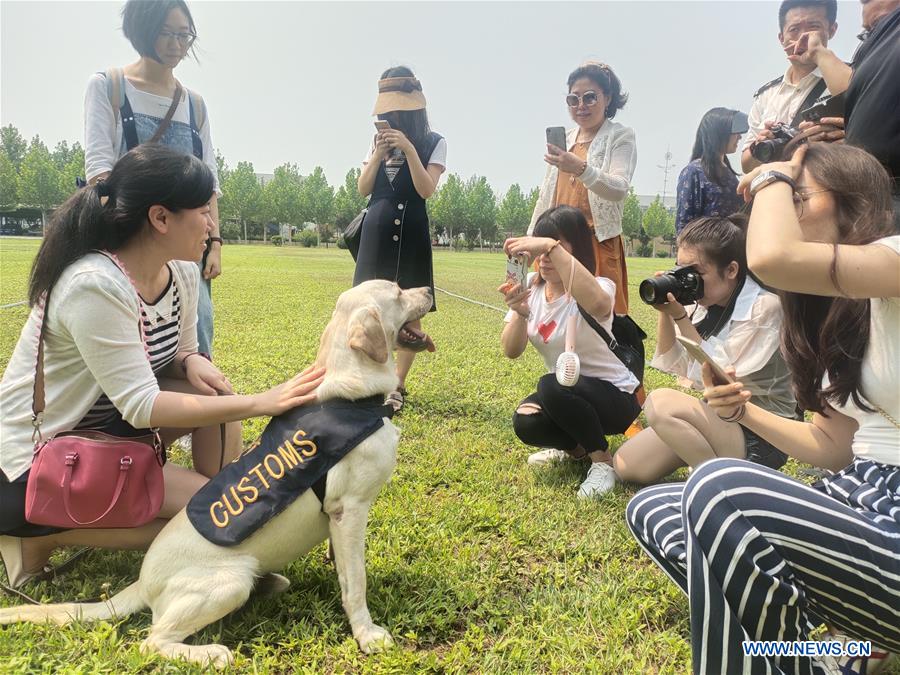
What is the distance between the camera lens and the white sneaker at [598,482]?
365 cm

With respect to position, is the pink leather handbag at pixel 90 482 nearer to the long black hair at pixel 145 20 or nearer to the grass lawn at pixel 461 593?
the grass lawn at pixel 461 593

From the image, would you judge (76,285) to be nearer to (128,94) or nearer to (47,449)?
(47,449)

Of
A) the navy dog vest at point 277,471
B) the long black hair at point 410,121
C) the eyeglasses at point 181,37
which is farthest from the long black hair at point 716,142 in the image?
the eyeglasses at point 181,37

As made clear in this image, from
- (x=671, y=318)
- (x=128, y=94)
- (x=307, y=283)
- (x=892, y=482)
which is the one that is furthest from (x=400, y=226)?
(x=307, y=283)

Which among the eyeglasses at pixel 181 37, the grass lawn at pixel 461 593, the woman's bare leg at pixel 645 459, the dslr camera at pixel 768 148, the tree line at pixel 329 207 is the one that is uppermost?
the tree line at pixel 329 207

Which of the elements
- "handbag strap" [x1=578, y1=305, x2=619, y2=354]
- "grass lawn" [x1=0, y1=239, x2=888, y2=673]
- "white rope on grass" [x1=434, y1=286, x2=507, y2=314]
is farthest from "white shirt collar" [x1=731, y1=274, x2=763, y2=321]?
"white rope on grass" [x1=434, y1=286, x2=507, y2=314]

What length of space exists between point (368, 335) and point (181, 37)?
2.71 m

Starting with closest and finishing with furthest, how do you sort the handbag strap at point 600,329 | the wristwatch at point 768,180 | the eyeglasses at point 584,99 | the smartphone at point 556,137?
the wristwatch at point 768,180
the handbag strap at point 600,329
the smartphone at point 556,137
the eyeglasses at point 584,99

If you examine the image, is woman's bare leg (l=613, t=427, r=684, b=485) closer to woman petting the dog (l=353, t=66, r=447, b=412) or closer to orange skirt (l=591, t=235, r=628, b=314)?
A: orange skirt (l=591, t=235, r=628, b=314)

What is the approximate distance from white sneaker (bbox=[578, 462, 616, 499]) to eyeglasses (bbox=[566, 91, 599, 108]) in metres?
2.97

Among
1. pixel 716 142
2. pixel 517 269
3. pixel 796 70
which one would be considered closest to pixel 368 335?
pixel 517 269

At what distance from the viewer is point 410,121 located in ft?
16.0

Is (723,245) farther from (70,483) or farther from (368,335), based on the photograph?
(70,483)

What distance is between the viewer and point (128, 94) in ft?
12.0
